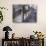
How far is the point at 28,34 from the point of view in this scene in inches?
171

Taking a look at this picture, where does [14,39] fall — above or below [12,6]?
below

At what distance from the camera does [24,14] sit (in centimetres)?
433

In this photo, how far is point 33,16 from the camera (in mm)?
4324

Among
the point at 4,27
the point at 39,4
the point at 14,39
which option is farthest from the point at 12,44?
the point at 39,4

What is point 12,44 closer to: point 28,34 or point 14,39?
point 14,39

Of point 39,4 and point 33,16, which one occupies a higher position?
point 39,4

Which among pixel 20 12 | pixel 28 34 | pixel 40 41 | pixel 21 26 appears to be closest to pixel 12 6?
pixel 20 12

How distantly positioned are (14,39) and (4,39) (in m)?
0.26

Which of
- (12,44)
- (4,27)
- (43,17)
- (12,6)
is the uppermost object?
(12,6)

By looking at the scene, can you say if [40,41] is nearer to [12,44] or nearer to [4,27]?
[12,44]

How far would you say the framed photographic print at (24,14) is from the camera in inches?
170

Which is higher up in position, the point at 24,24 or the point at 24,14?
the point at 24,14

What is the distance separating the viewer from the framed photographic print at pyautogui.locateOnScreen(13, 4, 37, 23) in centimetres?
432

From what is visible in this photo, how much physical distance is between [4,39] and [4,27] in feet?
1.05
